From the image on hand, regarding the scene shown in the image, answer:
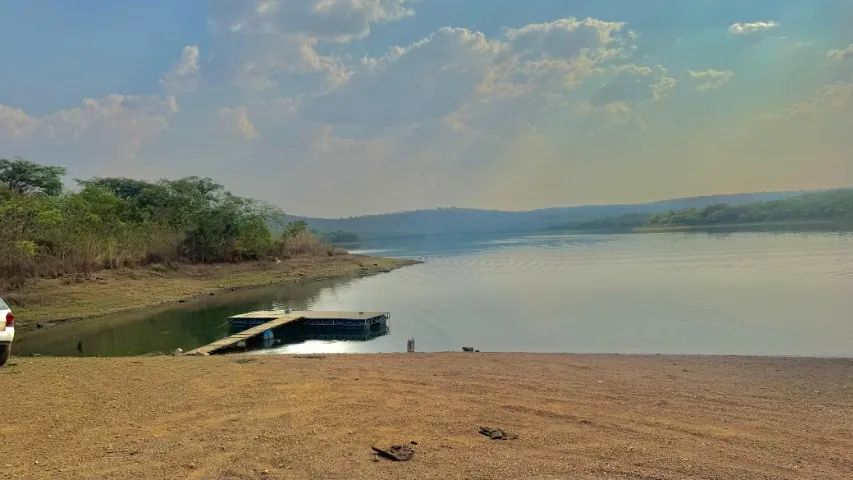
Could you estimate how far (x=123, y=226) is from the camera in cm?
3672

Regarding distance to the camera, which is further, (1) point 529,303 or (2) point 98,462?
(1) point 529,303

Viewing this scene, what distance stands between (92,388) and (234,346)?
8951 mm

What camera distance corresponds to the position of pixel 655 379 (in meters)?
9.93

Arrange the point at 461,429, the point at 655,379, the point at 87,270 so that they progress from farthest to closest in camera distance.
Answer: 1. the point at 87,270
2. the point at 655,379
3. the point at 461,429

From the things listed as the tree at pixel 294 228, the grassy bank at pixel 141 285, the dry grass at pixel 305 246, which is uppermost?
the tree at pixel 294 228

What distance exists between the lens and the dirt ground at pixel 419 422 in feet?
16.4

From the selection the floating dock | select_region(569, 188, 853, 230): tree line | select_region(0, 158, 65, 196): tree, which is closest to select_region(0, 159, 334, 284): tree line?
select_region(0, 158, 65, 196): tree

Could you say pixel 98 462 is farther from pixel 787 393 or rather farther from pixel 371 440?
pixel 787 393

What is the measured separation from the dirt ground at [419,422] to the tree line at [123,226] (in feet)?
67.1

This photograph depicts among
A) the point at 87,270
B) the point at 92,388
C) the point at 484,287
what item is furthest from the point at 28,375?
the point at 484,287

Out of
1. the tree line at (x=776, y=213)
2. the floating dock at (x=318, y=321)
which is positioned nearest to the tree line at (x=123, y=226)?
the floating dock at (x=318, y=321)

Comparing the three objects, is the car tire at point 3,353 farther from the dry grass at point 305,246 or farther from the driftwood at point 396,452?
the dry grass at point 305,246

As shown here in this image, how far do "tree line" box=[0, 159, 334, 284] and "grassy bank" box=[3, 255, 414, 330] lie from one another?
1.12 meters

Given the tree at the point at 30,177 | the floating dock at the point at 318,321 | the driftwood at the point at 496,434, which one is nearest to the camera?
the driftwood at the point at 496,434
